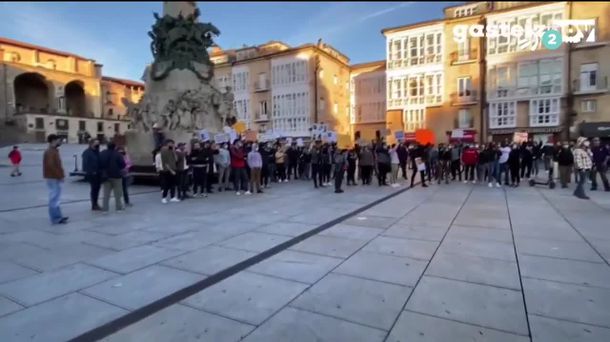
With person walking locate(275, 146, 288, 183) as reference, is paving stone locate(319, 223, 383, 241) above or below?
below

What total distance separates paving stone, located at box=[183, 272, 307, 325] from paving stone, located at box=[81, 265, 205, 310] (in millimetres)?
359

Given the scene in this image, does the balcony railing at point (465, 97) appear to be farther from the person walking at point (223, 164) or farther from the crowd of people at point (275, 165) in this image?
the person walking at point (223, 164)

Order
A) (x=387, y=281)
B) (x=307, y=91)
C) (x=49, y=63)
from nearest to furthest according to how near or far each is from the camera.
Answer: (x=387, y=281), (x=307, y=91), (x=49, y=63)

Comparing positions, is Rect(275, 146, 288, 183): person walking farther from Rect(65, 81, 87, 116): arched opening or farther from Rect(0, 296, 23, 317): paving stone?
Rect(65, 81, 87, 116): arched opening

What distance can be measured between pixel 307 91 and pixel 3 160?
28.4m

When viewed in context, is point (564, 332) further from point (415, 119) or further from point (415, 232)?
point (415, 119)

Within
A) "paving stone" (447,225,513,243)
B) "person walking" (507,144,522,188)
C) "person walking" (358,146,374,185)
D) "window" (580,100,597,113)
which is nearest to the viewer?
"paving stone" (447,225,513,243)

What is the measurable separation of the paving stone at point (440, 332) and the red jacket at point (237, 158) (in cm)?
872

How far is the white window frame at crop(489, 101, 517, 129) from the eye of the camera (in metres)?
32.1

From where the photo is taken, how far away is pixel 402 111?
121 feet

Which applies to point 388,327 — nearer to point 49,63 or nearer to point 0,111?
point 0,111

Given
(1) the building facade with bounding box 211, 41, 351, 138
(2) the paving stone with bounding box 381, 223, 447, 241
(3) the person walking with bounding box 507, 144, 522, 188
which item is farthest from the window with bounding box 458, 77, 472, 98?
(2) the paving stone with bounding box 381, 223, 447, 241

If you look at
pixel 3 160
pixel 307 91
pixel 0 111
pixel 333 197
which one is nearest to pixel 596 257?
pixel 333 197

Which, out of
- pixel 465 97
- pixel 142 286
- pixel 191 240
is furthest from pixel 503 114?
pixel 142 286
